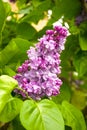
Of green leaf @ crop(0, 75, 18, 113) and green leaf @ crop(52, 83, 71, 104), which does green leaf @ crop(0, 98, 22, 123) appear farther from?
green leaf @ crop(52, 83, 71, 104)

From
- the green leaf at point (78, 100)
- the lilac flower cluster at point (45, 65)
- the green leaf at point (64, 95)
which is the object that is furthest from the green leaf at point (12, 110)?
the green leaf at point (78, 100)

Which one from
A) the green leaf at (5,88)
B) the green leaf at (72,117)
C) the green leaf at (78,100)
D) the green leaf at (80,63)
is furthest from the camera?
the green leaf at (78,100)

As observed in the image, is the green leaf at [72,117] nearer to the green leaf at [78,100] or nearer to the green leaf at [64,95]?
the green leaf at [64,95]

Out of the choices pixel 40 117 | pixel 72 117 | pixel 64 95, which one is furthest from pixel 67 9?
pixel 40 117

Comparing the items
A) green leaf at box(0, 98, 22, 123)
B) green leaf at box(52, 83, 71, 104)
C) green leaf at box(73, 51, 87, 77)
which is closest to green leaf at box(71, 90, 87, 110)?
green leaf at box(52, 83, 71, 104)

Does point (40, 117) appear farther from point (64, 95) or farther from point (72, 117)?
point (64, 95)

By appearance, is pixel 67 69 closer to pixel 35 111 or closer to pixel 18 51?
pixel 18 51
